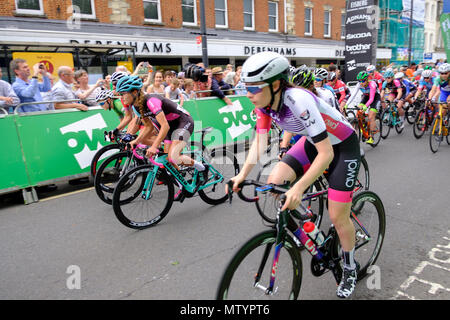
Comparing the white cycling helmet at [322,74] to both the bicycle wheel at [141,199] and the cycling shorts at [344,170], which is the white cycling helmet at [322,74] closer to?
the bicycle wheel at [141,199]

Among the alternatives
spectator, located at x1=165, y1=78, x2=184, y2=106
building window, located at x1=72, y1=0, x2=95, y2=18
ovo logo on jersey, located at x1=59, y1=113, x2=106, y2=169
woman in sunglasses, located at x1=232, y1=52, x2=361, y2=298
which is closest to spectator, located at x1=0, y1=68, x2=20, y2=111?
ovo logo on jersey, located at x1=59, y1=113, x2=106, y2=169

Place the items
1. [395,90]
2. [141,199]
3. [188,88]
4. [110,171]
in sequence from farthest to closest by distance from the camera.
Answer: [395,90] → [188,88] → [110,171] → [141,199]

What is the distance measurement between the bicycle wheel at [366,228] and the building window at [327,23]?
28527 millimetres

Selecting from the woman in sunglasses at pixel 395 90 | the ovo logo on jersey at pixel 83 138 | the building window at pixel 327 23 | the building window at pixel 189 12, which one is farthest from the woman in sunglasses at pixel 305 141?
the building window at pixel 327 23

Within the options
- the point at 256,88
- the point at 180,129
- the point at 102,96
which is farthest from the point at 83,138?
the point at 256,88

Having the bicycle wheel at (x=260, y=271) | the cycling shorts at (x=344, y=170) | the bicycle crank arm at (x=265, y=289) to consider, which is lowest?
the bicycle crank arm at (x=265, y=289)

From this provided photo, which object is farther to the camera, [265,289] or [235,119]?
[235,119]

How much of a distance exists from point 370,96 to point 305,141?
6.70m

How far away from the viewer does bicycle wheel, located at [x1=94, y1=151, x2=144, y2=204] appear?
5.06m

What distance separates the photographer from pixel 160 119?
4363 mm

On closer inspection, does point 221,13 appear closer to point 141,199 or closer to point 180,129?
point 180,129

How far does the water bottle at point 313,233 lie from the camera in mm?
2451

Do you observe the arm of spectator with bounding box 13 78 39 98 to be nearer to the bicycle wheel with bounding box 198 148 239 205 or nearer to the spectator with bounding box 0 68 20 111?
the spectator with bounding box 0 68 20 111

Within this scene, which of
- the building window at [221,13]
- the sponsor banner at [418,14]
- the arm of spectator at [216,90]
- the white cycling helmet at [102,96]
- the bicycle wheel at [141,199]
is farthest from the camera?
the sponsor banner at [418,14]
